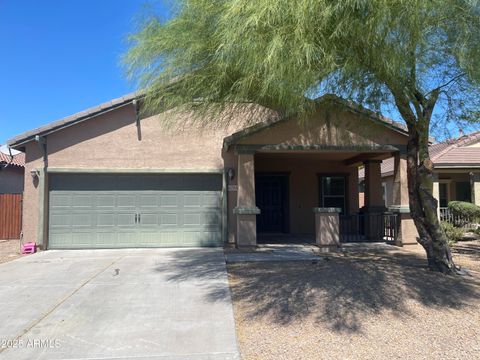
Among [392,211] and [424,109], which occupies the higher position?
[424,109]

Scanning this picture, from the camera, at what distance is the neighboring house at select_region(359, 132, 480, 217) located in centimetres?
1920

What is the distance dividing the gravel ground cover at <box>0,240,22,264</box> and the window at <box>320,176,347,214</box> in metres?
10.5

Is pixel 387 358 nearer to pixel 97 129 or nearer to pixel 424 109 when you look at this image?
pixel 424 109

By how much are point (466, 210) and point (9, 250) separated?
1753 centimetres

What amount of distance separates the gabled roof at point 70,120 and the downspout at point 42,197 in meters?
0.25

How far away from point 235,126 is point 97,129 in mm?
4262

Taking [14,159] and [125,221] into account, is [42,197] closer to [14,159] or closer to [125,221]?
[125,221]

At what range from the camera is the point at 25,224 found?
13117 millimetres

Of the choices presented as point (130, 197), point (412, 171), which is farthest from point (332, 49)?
point (130, 197)

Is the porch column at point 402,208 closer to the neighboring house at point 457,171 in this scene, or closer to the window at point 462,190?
the neighboring house at point 457,171

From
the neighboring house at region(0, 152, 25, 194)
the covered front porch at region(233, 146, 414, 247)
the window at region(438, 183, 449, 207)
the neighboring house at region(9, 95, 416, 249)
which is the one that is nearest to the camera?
the neighboring house at region(9, 95, 416, 249)

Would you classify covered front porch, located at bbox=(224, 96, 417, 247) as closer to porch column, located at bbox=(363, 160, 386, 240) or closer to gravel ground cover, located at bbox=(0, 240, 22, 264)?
porch column, located at bbox=(363, 160, 386, 240)

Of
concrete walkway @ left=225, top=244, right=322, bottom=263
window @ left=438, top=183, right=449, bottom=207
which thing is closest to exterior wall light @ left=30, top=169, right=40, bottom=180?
concrete walkway @ left=225, top=244, right=322, bottom=263

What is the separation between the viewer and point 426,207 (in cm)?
862
